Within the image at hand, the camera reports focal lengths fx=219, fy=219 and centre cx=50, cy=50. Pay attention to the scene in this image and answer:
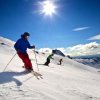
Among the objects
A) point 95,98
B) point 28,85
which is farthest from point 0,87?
point 95,98

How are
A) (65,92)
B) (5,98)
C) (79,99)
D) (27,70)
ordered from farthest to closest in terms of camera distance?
(27,70) → (65,92) → (79,99) → (5,98)

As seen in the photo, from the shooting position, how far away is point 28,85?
35.6ft

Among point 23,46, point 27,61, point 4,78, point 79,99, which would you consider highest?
point 23,46

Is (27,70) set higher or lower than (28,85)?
higher

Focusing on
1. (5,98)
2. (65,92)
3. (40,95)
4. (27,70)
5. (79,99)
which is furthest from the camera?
(27,70)

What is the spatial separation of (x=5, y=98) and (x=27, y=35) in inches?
306

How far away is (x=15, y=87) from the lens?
10094 millimetres

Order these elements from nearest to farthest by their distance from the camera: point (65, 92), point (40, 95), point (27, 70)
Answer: point (40, 95) → point (65, 92) → point (27, 70)

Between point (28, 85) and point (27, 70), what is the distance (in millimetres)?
4400

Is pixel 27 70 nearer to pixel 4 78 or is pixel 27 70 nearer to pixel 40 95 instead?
pixel 4 78

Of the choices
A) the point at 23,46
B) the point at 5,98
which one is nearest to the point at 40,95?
the point at 5,98

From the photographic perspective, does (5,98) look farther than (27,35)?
No

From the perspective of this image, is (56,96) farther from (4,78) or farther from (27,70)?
(27,70)

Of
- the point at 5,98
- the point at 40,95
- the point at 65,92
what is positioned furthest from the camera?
the point at 65,92
